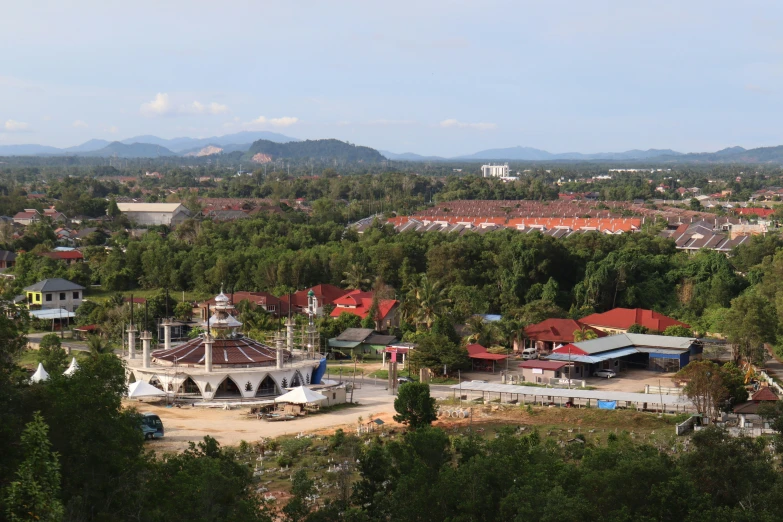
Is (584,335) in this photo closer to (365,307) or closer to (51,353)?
(365,307)

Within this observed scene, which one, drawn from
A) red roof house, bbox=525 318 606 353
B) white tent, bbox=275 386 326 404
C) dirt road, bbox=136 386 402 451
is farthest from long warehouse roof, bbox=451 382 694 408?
red roof house, bbox=525 318 606 353

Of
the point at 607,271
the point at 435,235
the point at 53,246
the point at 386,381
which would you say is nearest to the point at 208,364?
the point at 386,381

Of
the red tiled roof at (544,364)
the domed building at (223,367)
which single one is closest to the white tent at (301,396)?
the domed building at (223,367)

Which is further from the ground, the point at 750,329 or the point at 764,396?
the point at 750,329

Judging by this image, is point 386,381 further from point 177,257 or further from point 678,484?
point 177,257

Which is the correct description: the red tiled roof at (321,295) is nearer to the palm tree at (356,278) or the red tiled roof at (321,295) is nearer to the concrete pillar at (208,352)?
the palm tree at (356,278)

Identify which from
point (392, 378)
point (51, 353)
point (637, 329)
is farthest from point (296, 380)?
point (637, 329)

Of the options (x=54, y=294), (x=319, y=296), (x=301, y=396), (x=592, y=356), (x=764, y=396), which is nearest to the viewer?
(x=764, y=396)
